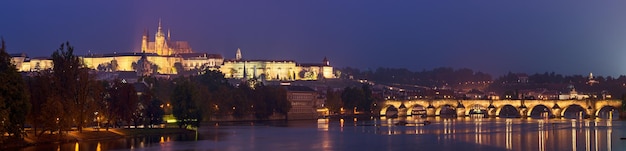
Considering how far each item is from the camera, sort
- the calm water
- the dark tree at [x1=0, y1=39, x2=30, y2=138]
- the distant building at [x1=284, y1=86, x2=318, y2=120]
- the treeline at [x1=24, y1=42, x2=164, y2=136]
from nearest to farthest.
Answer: the dark tree at [x1=0, y1=39, x2=30, y2=138] → the treeline at [x1=24, y1=42, x2=164, y2=136] → the calm water → the distant building at [x1=284, y1=86, x2=318, y2=120]

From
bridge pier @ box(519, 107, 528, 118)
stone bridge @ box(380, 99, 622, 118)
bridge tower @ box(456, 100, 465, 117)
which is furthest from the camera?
bridge tower @ box(456, 100, 465, 117)

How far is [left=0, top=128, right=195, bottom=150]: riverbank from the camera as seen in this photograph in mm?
45938

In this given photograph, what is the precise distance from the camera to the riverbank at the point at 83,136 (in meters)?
45.9

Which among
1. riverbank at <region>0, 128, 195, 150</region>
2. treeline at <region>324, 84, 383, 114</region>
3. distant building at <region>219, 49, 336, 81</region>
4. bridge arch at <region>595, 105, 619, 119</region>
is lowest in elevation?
riverbank at <region>0, 128, 195, 150</region>

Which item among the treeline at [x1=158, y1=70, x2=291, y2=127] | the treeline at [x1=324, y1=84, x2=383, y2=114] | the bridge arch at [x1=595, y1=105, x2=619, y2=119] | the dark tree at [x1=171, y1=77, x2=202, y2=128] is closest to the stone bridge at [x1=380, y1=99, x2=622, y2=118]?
the bridge arch at [x1=595, y1=105, x2=619, y2=119]

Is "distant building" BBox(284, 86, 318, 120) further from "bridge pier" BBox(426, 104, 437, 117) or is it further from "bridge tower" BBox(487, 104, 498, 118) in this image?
"bridge tower" BBox(487, 104, 498, 118)

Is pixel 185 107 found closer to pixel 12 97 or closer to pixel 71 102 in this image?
pixel 71 102

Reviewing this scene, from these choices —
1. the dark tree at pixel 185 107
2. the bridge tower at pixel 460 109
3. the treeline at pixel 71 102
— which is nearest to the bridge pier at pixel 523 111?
the bridge tower at pixel 460 109

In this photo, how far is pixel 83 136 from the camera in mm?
54719

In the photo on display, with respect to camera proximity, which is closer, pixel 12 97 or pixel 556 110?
pixel 12 97

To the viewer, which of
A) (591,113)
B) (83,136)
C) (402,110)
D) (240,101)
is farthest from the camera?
(402,110)

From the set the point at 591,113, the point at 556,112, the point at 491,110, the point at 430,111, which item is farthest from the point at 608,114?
the point at 591,113

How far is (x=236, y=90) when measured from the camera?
318ft

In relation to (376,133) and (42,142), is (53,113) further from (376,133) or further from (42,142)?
(376,133)
